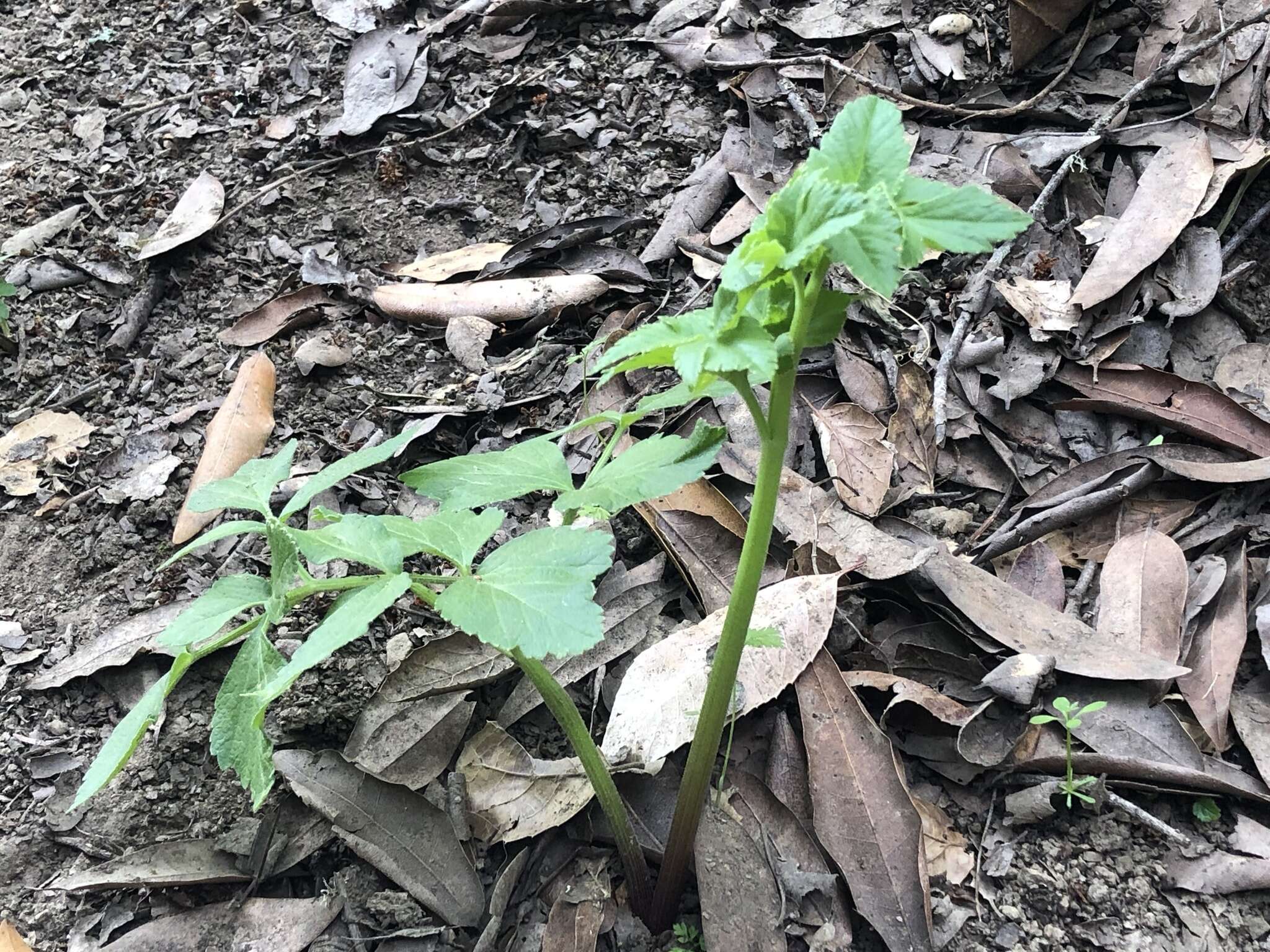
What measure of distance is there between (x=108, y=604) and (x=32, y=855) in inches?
19.7

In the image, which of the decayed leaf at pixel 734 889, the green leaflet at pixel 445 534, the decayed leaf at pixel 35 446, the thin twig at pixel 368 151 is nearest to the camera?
the green leaflet at pixel 445 534

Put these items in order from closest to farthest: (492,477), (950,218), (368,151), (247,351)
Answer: (950,218)
(492,477)
(247,351)
(368,151)

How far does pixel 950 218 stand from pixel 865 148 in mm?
133

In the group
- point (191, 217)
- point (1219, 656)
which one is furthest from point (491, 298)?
point (1219, 656)

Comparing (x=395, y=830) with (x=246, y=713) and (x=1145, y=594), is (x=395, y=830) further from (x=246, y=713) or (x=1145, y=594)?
(x=1145, y=594)

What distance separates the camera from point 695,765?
132cm

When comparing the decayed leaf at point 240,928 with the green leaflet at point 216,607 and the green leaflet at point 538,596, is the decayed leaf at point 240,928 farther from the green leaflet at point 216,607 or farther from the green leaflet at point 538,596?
the green leaflet at point 538,596

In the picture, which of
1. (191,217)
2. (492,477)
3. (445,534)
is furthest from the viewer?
(191,217)

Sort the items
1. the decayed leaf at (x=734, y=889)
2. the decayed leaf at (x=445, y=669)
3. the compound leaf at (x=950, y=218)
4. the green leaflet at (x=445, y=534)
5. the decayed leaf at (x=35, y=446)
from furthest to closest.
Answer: the decayed leaf at (x=35, y=446) < the decayed leaf at (x=445, y=669) < the decayed leaf at (x=734, y=889) < the green leaflet at (x=445, y=534) < the compound leaf at (x=950, y=218)

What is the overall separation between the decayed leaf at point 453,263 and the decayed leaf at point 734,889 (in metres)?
1.55

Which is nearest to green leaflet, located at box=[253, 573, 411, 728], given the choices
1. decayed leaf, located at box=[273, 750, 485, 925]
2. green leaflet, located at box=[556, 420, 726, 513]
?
green leaflet, located at box=[556, 420, 726, 513]

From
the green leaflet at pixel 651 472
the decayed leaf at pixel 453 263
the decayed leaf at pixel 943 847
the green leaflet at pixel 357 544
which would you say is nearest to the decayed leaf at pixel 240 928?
the green leaflet at pixel 357 544

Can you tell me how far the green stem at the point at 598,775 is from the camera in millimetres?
1237

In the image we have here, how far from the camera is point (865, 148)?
99 cm
